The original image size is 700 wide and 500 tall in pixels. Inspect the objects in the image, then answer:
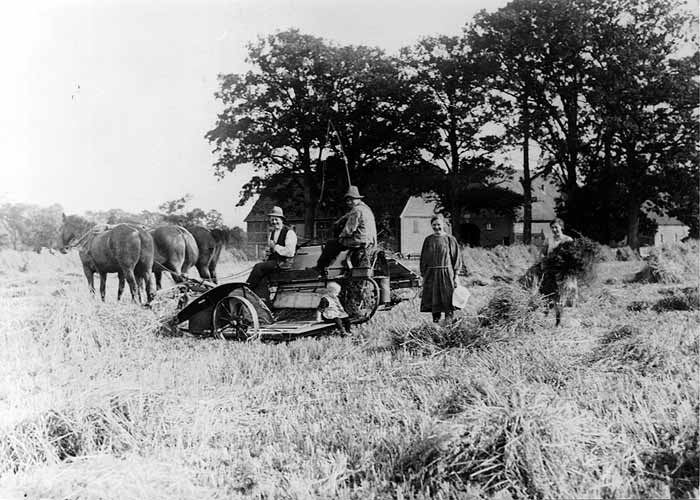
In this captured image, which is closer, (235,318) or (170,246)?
(235,318)

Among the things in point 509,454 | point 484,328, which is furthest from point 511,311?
point 509,454

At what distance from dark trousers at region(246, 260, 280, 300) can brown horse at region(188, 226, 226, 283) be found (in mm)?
6158

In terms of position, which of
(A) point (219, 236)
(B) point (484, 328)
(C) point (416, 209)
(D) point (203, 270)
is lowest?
(B) point (484, 328)

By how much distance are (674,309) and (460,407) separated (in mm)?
7298

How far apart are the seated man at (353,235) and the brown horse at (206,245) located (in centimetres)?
693

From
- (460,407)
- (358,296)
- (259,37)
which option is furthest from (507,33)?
(460,407)

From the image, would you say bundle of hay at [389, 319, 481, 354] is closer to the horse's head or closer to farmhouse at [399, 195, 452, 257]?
the horse's head

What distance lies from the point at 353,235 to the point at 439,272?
4.07ft

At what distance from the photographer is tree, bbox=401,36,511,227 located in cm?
2464

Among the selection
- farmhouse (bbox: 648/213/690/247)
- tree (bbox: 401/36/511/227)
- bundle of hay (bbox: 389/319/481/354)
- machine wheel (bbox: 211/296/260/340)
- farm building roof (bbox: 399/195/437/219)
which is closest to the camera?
bundle of hay (bbox: 389/319/481/354)

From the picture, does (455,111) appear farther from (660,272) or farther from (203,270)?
(203,270)

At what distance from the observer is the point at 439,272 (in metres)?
7.96

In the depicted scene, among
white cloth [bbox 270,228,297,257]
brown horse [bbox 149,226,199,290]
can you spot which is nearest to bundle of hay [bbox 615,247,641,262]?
brown horse [bbox 149,226,199,290]

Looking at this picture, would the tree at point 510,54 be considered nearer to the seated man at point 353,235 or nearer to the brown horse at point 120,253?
the brown horse at point 120,253
